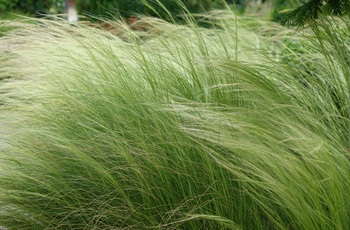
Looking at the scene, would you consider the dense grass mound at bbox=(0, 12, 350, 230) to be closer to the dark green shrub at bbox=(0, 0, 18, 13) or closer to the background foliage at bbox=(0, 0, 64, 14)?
the dark green shrub at bbox=(0, 0, 18, 13)

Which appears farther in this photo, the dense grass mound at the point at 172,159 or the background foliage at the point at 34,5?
the background foliage at the point at 34,5

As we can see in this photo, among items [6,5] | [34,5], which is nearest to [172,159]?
[6,5]

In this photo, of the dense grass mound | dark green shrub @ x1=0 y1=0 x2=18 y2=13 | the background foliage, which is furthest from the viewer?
the background foliage

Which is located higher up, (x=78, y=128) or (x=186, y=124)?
(x=186, y=124)

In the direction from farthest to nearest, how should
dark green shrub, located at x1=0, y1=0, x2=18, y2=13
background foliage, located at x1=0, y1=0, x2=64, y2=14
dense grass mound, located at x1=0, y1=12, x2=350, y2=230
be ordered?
1. background foliage, located at x1=0, y1=0, x2=64, y2=14
2. dark green shrub, located at x1=0, y1=0, x2=18, y2=13
3. dense grass mound, located at x1=0, y1=12, x2=350, y2=230

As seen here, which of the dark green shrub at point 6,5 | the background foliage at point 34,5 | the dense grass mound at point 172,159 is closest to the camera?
the dense grass mound at point 172,159

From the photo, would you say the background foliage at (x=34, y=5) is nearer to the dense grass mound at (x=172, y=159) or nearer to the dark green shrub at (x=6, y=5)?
the dark green shrub at (x=6, y=5)

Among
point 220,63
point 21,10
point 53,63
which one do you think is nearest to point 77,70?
point 53,63

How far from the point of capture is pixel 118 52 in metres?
3.07

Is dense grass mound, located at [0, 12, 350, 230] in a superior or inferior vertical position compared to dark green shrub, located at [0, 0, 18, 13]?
superior

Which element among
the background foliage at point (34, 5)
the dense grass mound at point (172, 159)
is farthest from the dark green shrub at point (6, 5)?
the dense grass mound at point (172, 159)

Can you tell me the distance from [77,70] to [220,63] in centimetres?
89

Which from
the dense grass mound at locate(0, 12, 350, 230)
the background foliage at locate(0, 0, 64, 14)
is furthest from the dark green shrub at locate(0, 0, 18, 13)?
the dense grass mound at locate(0, 12, 350, 230)

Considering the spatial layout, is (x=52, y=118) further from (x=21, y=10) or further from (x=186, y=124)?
(x=21, y=10)
